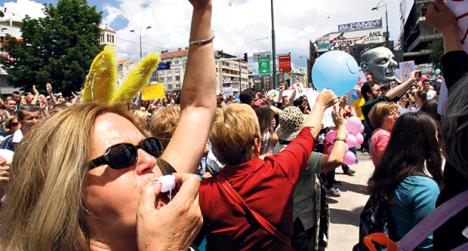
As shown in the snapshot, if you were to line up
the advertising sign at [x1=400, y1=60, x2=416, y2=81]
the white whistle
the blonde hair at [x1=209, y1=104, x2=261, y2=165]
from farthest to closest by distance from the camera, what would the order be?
the advertising sign at [x1=400, y1=60, x2=416, y2=81]
the blonde hair at [x1=209, y1=104, x2=261, y2=165]
the white whistle

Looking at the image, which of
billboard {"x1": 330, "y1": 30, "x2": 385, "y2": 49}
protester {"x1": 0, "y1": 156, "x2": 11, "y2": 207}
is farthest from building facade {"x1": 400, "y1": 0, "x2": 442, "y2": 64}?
protester {"x1": 0, "y1": 156, "x2": 11, "y2": 207}

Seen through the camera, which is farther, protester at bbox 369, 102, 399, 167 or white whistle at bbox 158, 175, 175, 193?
protester at bbox 369, 102, 399, 167

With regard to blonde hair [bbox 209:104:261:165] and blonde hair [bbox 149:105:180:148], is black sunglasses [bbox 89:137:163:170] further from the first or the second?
blonde hair [bbox 149:105:180:148]

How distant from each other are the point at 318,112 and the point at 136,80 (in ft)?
4.26

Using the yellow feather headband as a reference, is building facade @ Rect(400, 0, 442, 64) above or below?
above

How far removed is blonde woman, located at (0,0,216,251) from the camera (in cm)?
106

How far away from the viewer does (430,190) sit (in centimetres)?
220

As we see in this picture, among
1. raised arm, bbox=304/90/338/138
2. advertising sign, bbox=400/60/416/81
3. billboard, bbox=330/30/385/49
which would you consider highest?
billboard, bbox=330/30/385/49

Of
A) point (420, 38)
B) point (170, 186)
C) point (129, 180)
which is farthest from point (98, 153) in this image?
point (420, 38)

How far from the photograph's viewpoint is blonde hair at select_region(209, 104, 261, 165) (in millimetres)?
2137

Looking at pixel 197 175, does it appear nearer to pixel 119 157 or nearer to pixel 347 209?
pixel 119 157

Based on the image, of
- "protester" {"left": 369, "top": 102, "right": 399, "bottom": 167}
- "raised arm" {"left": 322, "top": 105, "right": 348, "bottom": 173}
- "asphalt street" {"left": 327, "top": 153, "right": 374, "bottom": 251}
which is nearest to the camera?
"raised arm" {"left": 322, "top": 105, "right": 348, "bottom": 173}

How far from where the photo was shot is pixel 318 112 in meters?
2.44

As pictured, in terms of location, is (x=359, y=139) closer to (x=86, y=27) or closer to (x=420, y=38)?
(x=86, y=27)
